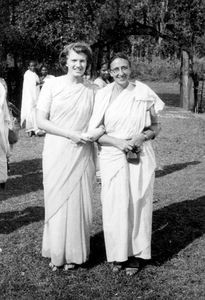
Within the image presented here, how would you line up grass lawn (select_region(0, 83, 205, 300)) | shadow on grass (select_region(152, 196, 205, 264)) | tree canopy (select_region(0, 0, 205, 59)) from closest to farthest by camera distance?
grass lawn (select_region(0, 83, 205, 300)) < shadow on grass (select_region(152, 196, 205, 264)) < tree canopy (select_region(0, 0, 205, 59))

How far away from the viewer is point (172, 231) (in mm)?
6844

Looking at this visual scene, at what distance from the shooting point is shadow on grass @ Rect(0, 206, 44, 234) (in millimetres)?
7089

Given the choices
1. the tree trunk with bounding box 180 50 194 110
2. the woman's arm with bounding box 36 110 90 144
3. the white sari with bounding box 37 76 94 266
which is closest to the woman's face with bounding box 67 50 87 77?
the white sari with bounding box 37 76 94 266

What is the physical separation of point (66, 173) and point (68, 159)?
0.46 feet

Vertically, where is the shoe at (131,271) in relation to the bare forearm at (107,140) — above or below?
below

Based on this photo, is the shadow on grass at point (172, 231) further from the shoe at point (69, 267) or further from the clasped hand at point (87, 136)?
the clasped hand at point (87, 136)

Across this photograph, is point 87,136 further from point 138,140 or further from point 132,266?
point 132,266

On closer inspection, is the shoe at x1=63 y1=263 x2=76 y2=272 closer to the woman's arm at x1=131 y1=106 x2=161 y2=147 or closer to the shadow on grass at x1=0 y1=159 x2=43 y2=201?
the woman's arm at x1=131 y1=106 x2=161 y2=147

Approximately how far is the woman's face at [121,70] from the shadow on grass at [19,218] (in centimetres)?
267

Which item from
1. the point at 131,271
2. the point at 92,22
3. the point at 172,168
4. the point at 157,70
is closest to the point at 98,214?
the point at 131,271

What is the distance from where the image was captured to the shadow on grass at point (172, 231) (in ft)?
19.6

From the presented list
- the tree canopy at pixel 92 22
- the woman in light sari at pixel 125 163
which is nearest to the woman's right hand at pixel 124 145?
the woman in light sari at pixel 125 163

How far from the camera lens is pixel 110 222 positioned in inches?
212

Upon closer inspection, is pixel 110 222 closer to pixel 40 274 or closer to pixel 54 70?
pixel 40 274
